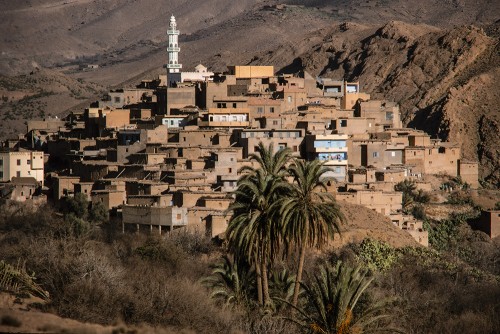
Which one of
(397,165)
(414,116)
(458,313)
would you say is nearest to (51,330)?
(458,313)

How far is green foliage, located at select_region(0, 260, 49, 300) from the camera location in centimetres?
2269

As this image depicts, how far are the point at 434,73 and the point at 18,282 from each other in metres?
51.3

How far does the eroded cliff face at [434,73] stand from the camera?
59.8 meters

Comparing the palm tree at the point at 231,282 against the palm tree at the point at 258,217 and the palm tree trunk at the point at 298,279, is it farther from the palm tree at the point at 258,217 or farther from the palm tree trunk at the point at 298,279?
the palm tree trunk at the point at 298,279

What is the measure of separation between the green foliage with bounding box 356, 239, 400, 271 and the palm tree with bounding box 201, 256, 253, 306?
8237mm

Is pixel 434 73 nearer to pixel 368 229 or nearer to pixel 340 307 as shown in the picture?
pixel 368 229

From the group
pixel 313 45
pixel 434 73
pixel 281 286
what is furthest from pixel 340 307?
pixel 313 45

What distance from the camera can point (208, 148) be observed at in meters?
40.3

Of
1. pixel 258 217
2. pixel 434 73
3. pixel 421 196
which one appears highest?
pixel 434 73

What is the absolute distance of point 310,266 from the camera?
104ft

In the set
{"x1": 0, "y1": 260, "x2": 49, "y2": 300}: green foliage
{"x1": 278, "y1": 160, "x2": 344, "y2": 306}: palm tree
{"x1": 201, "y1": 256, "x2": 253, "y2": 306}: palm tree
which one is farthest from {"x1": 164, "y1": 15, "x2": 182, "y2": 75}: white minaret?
{"x1": 0, "y1": 260, "x2": 49, "y2": 300}: green foliage

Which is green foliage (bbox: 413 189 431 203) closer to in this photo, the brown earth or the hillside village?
the hillside village

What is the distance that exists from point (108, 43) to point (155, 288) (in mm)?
146625

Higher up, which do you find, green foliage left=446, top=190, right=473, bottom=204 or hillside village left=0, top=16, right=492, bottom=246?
hillside village left=0, top=16, right=492, bottom=246
